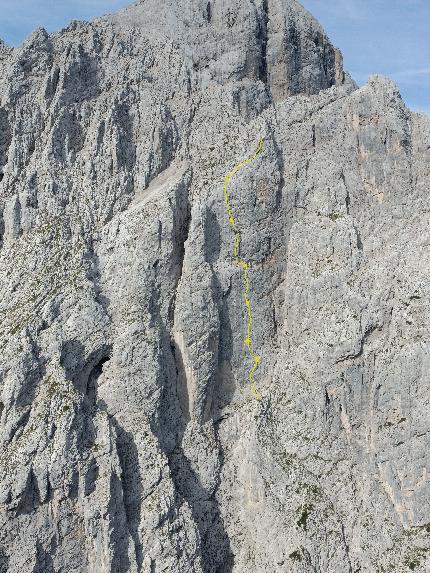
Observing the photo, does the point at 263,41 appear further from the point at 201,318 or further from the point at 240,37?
the point at 201,318

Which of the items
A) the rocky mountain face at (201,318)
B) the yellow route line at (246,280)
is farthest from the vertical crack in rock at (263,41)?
the yellow route line at (246,280)

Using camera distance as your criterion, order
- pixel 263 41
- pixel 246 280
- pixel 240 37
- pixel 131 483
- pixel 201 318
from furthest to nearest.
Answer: pixel 263 41, pixel 240 37, pixel 246 280, pixel 201 318, pixel 131 483

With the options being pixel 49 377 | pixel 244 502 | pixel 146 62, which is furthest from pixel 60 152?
pixel 244 502

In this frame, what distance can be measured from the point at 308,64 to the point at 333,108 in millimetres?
11560

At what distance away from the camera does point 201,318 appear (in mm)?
50906

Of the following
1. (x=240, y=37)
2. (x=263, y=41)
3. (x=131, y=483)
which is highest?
(x=263, y=41)

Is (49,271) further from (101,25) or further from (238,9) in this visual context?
(238,9)

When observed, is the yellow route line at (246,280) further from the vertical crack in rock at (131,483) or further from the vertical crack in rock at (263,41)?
the vertical crack in rock at (263,41)

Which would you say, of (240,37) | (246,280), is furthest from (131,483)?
(240,37)

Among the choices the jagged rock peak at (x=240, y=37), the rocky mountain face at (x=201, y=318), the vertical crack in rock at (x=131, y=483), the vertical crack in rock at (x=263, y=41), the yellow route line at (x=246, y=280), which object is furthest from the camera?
the vertical crack in rock at (x=263, y=41)

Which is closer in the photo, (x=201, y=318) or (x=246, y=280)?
(x=201, y=318)

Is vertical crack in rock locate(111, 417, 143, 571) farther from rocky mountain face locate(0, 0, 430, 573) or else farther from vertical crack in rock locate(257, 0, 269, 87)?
vertical crack in rock locate(257, 0, 269, 87)

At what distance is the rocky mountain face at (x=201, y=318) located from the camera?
44469 mm

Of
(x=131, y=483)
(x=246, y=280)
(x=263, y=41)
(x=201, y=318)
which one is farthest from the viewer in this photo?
(x=263, y=41)
